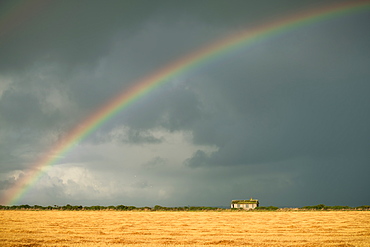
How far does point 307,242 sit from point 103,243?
43.2 feet

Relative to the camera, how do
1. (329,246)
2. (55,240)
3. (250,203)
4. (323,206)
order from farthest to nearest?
(250,203) < (323,206) < (55,240) < (329,246)

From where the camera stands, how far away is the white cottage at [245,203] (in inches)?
4916

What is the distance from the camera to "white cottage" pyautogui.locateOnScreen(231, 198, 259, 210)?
12487 cm

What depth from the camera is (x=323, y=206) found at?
90438 millimetres

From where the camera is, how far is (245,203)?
12681 cm

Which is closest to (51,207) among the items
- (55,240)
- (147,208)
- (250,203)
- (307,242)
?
(147,208)

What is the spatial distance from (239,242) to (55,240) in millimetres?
12583

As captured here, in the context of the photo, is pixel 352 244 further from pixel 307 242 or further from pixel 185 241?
pixel 185 241

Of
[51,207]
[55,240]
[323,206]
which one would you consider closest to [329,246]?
[55,240]

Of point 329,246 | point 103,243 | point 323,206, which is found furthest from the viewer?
point 323,206

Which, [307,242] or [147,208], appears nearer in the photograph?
[307,242]

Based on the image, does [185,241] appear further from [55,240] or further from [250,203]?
[250,203]

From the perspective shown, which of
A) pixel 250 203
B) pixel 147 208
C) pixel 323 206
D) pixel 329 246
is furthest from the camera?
pixel 250 203

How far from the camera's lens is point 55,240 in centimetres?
2309
